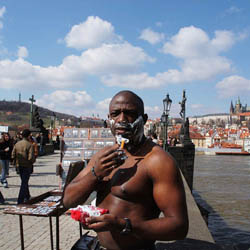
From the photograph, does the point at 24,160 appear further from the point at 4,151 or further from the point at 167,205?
the point at 167,205

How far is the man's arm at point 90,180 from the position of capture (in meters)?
1.60

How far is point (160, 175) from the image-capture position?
5.18 ft

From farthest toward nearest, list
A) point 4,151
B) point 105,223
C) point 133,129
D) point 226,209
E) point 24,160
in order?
point 226,209 < point 4,151 < point 24,160 < point 133,129 < point 105,223

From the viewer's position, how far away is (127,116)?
1801 millimetres

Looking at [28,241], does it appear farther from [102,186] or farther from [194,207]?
[102,186]

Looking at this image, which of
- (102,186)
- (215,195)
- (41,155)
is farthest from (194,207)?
(41,155)

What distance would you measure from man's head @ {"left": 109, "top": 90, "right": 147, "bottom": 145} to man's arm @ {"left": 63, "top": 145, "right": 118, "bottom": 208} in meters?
0.13

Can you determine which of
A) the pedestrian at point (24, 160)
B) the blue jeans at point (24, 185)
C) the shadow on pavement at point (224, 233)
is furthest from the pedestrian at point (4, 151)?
the shadow on pavement at point (224, 233)

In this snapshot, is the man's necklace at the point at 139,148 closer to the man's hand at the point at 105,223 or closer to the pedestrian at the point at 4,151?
the man's hand at the point at 105,223

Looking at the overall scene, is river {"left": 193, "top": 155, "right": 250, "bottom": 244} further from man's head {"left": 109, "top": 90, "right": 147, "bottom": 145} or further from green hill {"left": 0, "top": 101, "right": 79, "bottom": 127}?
green hill {"left": 0, "top": 101, "right": 79, "bottom": 127}

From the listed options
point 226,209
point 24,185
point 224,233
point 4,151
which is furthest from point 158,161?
point 226,209

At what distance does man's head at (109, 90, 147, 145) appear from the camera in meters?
1.76

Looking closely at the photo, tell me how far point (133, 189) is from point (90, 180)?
24 cm

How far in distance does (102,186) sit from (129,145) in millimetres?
290
